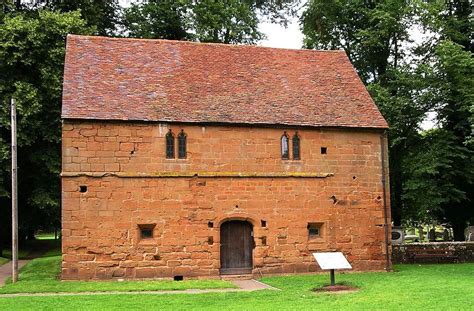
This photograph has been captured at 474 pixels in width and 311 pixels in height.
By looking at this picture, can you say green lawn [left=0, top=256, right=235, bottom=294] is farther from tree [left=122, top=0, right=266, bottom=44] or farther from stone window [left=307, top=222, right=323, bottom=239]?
tree [left=122, top=0, right=266, bottom=44]

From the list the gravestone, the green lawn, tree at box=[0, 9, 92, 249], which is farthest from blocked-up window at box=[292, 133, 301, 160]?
tree at box=[0, 9, 92, 249]

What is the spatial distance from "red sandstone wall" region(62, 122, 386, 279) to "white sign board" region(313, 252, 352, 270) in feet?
13.9

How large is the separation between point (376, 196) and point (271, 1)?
21.8 meters

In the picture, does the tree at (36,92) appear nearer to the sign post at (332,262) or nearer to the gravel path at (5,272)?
the gravel path at (5,272)

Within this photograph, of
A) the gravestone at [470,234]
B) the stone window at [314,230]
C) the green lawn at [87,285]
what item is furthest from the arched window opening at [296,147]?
the gravestone at [470,234]

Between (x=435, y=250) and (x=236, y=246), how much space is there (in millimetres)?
9806

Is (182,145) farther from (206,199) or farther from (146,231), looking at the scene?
(146,231)

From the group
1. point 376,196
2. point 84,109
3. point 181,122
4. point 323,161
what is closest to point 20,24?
point 84,109

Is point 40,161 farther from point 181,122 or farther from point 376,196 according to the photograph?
point 376,196

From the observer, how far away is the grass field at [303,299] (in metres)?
14.6

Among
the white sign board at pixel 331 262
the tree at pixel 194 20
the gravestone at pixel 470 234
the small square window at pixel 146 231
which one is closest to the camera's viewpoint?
the white sign board at pixel 331 262

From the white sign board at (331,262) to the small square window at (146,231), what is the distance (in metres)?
6.47

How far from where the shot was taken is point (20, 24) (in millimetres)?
29109

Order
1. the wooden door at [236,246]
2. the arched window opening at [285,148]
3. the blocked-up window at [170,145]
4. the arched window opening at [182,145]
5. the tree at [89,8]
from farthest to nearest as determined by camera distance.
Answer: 1. the tree at [89,8]
2. the arched window opening at [285,148]
3. the wooden door at [236,246]
4. the arched window opening at [182,145]
5. the blocked-up window at [170,145]
